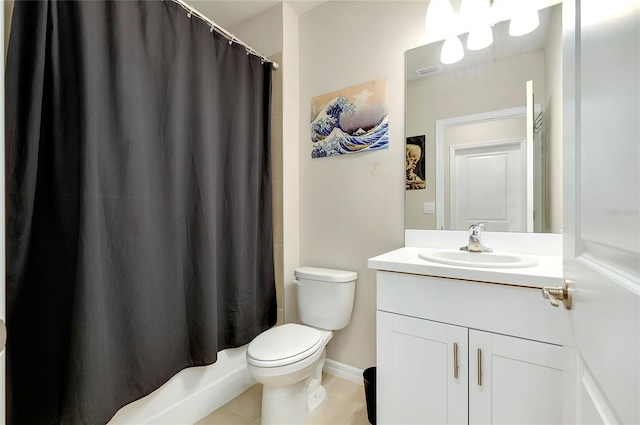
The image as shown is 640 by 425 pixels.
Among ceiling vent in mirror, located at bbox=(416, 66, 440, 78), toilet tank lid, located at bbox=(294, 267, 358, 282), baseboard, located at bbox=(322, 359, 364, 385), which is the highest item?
ceiling vent in mirror, located at bbox=(416, 66, 440, 78)

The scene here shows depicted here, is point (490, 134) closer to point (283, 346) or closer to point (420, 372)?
point (420, 372)

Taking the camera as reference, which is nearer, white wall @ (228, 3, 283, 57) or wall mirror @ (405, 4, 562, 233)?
wall mirror @ (405, 4, 562, 233)

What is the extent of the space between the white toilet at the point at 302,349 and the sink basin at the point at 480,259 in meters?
0.56

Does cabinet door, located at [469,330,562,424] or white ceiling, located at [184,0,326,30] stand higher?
white ceiling, located at [184,0,326,30]

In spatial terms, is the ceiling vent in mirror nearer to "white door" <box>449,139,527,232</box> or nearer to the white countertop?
"white door" <box>449,139,527,232</box>

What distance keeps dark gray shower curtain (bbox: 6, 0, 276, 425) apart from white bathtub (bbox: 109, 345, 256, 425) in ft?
0.32

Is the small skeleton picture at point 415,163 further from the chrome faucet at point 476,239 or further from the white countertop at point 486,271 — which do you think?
the white countertop at point 486,271

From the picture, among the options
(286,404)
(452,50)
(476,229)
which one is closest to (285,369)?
(286,404)

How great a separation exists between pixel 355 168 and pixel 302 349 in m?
1.07

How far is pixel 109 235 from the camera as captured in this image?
3.83 ft

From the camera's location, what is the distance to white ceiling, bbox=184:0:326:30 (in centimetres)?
195

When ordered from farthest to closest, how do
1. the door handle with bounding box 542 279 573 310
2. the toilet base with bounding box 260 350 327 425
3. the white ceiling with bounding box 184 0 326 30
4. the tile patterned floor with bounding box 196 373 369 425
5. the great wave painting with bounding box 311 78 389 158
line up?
1. the white ceiling with bounding box 184 0 326 30
2. the great wave painting with bounding box 311 78 389 158
3. the tile patterned floor with bounding box 196 373 369 425
4. the toilet base with bounding box 260 350 327 425
5. the door handle with bounding box 542 279 573 310

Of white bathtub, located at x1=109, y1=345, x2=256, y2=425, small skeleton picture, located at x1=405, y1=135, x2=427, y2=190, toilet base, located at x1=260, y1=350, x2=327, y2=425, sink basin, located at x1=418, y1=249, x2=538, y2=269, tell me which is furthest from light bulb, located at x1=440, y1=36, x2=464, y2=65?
white bathtub, located at x1=109, y1=345, x2=256, y2=425

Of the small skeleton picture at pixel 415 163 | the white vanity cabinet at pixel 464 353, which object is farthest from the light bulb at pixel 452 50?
the white vanity cabinet at pixel 464 353
